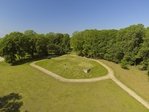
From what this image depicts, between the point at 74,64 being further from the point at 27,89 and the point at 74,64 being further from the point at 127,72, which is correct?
the point at 27,89

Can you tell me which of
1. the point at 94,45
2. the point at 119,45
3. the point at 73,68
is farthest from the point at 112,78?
the point at 94,45

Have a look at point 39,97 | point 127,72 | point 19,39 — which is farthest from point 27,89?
point 19,39

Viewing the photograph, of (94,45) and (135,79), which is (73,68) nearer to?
(135,79)

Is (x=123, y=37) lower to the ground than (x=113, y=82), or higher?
higher

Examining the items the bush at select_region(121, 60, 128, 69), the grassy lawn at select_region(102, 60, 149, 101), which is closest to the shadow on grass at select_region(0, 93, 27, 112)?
the grassy lawn at select_region(102, 60, 149, 101)

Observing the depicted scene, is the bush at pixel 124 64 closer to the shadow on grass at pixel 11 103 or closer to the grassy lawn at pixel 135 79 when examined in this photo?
the grassy lawn at pixel 135 79

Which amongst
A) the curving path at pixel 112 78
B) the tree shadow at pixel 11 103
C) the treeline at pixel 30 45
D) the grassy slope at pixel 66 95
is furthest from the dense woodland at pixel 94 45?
the tree shadow at pixel 11 103

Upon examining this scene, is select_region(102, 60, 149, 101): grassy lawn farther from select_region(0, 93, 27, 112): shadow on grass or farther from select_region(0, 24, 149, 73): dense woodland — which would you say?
select_region(0, 93, 27, 112): shadow on grass
